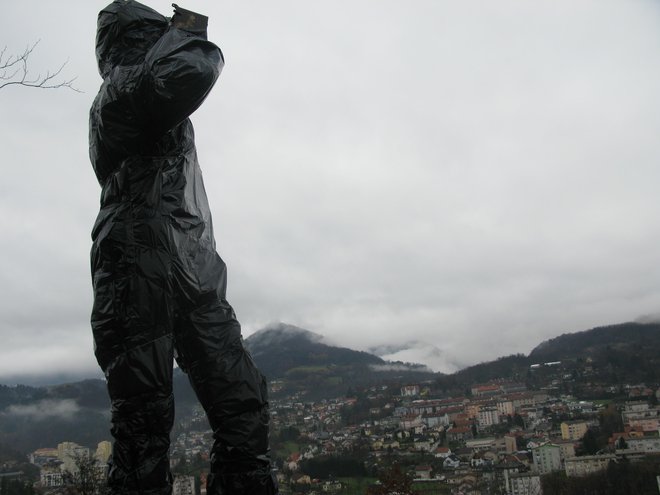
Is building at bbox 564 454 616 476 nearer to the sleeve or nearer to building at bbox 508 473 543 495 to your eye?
building at bbox 508 473 543 495

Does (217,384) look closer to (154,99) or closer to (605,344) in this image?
(154,99)

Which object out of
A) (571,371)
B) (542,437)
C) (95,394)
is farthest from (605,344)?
(95,394)

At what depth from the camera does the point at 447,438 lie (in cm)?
5838

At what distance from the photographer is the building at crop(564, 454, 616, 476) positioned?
1558 inches

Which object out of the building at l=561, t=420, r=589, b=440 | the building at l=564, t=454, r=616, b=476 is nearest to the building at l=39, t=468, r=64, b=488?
the building at l=564, t=454, r=616, b=476

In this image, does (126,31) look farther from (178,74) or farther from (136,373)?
(136,373)

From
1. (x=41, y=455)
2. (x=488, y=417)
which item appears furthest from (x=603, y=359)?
(x=41, y=455)

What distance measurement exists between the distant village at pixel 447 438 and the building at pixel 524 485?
8 cm

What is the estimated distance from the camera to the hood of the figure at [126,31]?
3.66 m

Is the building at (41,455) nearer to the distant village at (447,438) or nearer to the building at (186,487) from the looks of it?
the distant village at (447,438)

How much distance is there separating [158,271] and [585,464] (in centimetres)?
4345

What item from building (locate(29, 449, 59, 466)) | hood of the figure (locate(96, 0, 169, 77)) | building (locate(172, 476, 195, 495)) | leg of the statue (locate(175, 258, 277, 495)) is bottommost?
building (locate(172, 476, 195, 495))

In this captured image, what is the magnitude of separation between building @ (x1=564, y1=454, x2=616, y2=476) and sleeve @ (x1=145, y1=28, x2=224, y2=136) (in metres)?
41.7

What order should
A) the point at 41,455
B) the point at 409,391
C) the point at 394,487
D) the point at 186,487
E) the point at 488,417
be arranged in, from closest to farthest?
the point at 394,487 → the point at 186,487 → the point at 41,455 → the point at 488,417 → the point at 409,391
